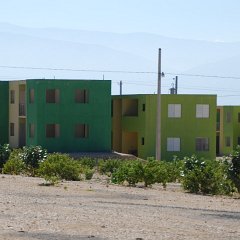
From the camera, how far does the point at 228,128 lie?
7644 centimetres

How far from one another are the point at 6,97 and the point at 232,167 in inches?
1473

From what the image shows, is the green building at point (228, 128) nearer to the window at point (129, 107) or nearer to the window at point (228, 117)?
the window at point (228, 117)

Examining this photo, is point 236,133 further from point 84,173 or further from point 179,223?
point 179,223

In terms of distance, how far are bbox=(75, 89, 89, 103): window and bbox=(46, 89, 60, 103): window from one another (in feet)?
4.74

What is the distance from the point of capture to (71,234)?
12422 mm

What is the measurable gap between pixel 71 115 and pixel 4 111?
7.75 metres

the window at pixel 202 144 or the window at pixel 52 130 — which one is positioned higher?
the window at pixel 52 130

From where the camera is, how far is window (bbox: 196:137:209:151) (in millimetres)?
59062

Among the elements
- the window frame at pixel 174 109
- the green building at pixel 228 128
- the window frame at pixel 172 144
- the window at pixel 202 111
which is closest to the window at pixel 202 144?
the window frame at pixel 172 144

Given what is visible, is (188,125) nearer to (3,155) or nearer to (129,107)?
(129,107)

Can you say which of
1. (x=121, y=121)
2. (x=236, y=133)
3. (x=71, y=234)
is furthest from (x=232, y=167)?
(x=236, y=133)

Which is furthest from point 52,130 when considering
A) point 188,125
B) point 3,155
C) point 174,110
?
point 3,155

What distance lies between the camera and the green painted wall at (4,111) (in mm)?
59531

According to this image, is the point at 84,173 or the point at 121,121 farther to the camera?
the point at 121,121
